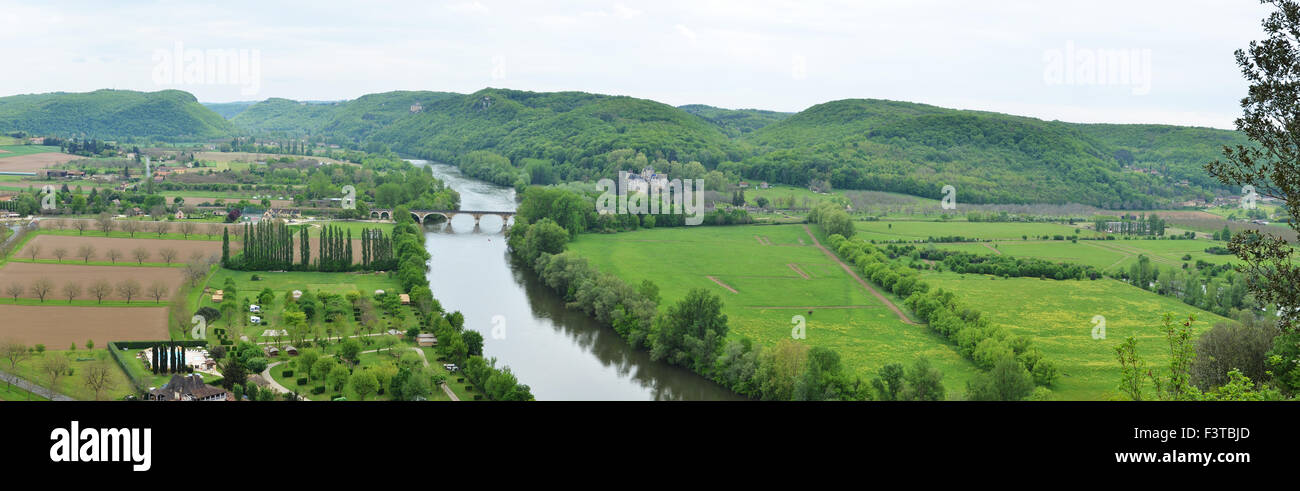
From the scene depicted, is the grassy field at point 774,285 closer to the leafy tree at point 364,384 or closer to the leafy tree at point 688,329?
the leafy tree at point 688,329

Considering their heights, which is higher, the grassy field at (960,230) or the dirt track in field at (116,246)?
the grassy field at (960,230)

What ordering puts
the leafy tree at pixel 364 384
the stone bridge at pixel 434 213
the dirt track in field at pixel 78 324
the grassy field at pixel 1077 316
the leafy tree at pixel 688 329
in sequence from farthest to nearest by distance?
1. the stone bridge at pixel 434 213
2. the grassy field at pixel 1077 316
3. the leafy tree at pixel 688 329
4. the dirt track in field at pixel 78 324
5. the leafy tree at pixel 364 384

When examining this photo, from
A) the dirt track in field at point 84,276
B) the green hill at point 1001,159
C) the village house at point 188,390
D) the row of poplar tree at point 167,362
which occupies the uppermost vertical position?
the green hill at point 1001,159

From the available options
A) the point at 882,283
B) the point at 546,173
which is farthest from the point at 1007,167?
the point at 882,283

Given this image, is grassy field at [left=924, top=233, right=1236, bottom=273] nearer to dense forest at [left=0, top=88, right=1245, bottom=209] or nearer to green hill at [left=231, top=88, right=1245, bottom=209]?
dense forest at [left=0, top=88, right=1245, bottom=209]

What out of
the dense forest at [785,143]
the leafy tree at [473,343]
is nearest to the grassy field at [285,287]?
the leafy tree at [473,343]
